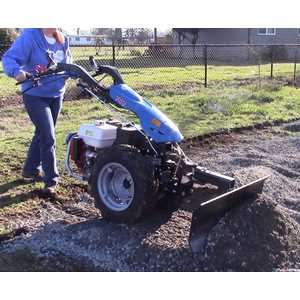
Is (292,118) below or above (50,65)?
below

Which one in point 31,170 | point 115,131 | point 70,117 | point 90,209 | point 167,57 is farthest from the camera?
point 167,57

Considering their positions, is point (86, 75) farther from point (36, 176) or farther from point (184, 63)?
point (184, 63)

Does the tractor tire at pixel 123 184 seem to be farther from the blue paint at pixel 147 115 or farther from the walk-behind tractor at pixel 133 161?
the blue paint at pixel 147 115

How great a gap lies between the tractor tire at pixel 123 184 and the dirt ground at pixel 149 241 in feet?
0.47

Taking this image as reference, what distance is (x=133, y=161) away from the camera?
449 cm

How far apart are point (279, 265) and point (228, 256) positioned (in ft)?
1.33

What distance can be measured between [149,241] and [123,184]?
72 cm

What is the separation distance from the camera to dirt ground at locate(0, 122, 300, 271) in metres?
4.04

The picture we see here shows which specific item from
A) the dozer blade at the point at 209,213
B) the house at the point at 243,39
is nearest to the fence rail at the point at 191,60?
the house at the point at 243,39

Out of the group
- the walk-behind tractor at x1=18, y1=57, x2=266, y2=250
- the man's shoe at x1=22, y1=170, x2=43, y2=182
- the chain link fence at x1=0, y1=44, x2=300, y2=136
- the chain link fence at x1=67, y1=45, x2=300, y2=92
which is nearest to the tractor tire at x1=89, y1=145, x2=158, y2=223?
the walk-behind tractor at x1=18, y1=57, x2=266, y2=250

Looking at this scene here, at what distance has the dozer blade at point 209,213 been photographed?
4020 millimetres

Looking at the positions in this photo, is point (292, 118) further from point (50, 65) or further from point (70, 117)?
point (50, 65)

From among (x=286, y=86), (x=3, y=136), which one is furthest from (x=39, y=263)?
(x=286, y=86)

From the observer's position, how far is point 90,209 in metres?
5.30
